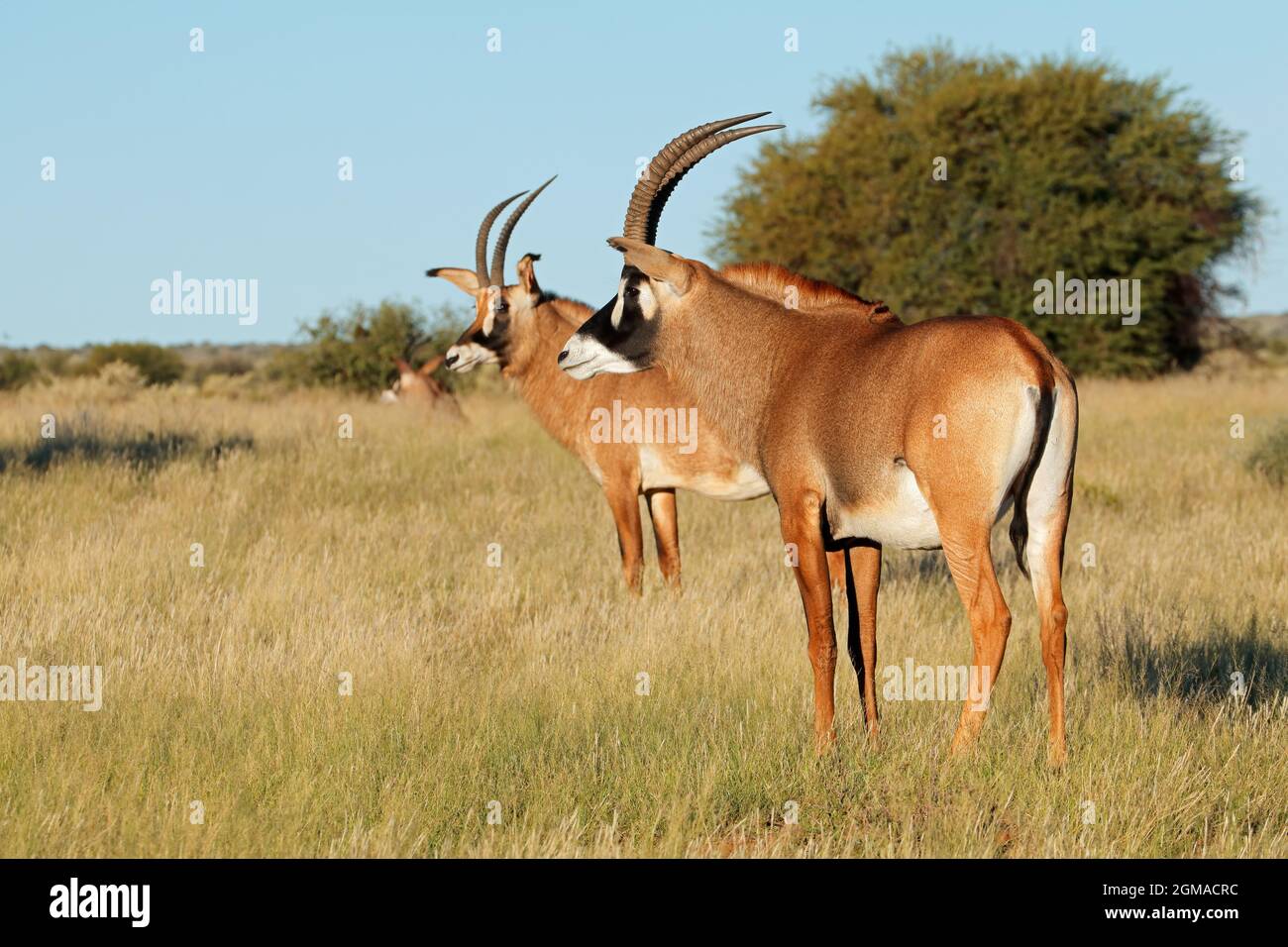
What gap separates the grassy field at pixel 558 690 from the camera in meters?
4.81

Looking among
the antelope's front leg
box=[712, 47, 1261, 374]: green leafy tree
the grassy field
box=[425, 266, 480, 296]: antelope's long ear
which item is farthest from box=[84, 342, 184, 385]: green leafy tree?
the antelope's front leg

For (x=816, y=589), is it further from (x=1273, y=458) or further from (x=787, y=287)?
(x=1273, y=458)

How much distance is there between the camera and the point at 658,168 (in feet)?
22.5

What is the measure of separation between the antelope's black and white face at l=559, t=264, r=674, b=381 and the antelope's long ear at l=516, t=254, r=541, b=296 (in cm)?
446

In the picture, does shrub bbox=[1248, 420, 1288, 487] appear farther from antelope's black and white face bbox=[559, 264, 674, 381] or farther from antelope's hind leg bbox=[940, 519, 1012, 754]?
antelope's hind leg bbox=[940, 519, 1012, 754]

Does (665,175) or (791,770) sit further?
(665,175)

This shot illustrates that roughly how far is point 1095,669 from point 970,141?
2682cm

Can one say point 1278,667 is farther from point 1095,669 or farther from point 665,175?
point 665,175

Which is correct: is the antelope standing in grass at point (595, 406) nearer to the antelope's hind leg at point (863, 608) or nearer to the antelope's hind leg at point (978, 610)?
the antelope's hind leg at point (863, 608)

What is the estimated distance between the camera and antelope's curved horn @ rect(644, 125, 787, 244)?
683cm

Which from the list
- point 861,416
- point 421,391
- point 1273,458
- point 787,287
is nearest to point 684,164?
point 787,287

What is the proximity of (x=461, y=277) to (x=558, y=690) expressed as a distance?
6.18 m
